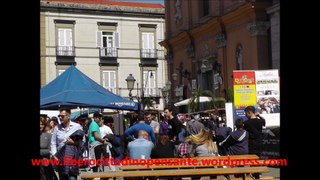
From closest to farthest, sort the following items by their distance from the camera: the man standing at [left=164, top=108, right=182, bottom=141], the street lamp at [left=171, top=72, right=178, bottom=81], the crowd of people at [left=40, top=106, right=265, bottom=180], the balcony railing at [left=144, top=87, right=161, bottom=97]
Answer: the crowd of people at [left=40, top=106, right=265, bottom=180] < the man standing at [left=164, top=108, right=182, bottom=141] < the street lamp at [left=171, top=72, right=178, bottom=81] < the balcony railing at [left=144, top=87, right=161, bottom=97]

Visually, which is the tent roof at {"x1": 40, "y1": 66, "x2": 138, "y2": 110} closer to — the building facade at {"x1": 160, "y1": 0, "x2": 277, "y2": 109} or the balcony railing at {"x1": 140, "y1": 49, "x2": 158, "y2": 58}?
the building facade at {"x1": 160, "y1": 0, "x2": 277, "y2": 109}

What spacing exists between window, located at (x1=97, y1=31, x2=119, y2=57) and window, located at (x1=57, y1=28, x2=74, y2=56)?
2.55 meters

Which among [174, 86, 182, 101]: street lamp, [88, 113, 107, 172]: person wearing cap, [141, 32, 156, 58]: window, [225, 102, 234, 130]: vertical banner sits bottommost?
[88, 113, 107, 172]: person wearing cap

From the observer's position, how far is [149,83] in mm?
52562

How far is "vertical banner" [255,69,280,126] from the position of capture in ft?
55.3

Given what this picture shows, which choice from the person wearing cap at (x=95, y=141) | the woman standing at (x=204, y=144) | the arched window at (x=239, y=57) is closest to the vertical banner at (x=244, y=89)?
A: the person wearing cap at (x=95, y=141)

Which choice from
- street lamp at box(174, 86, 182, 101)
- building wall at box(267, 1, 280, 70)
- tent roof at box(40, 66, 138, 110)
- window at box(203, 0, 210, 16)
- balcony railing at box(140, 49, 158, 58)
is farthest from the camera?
balcony railing at box(140, 49, 158, 58)

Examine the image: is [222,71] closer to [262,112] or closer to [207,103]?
[207,103]

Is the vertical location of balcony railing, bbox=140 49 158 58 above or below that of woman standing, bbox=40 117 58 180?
above

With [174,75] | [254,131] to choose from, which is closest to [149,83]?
[174,75]

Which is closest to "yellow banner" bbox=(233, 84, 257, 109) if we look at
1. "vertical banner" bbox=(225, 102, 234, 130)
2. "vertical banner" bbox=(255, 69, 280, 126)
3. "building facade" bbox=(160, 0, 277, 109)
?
"vertical banner" bbox=(255, 69, 280, 126)

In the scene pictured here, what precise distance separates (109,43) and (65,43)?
3643mm
